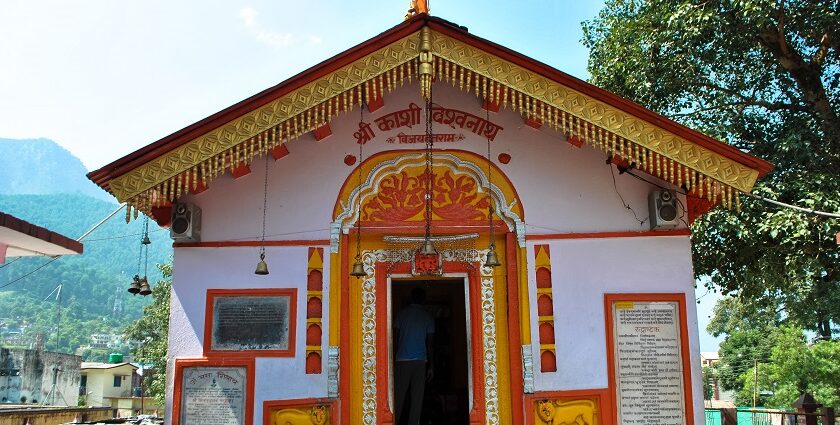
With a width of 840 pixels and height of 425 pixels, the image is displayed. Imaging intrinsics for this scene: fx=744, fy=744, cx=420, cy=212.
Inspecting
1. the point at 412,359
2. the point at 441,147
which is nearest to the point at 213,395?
the point at 412,359

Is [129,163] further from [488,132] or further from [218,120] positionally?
[488,132]

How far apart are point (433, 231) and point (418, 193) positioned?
1.57 ft

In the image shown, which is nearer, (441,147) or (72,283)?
(441,147)

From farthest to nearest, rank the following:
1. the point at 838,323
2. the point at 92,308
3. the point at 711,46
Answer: the point at 92,308 → the point at 838,323 → the point at 711,46

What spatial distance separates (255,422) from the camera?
769 centimetres

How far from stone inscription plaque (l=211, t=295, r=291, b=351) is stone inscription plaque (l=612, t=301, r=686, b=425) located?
3532 millimetres

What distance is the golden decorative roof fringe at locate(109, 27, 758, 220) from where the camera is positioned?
7.34m

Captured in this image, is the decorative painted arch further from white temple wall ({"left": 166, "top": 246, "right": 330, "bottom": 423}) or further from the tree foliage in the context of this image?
the tree foliage

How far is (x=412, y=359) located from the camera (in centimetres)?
853

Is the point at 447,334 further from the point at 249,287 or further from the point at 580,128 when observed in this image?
the point at 580,128

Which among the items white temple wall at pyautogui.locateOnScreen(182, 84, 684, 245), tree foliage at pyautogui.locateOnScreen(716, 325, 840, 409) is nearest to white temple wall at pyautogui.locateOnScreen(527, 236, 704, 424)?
white temple wall at pyautogui.locateOnScreen(182, 84, 684, 245)

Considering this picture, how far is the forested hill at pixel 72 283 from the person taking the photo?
376 ft

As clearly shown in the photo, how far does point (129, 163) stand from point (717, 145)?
5.75 metres

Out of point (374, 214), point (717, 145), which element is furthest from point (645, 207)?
point (374, 214)
